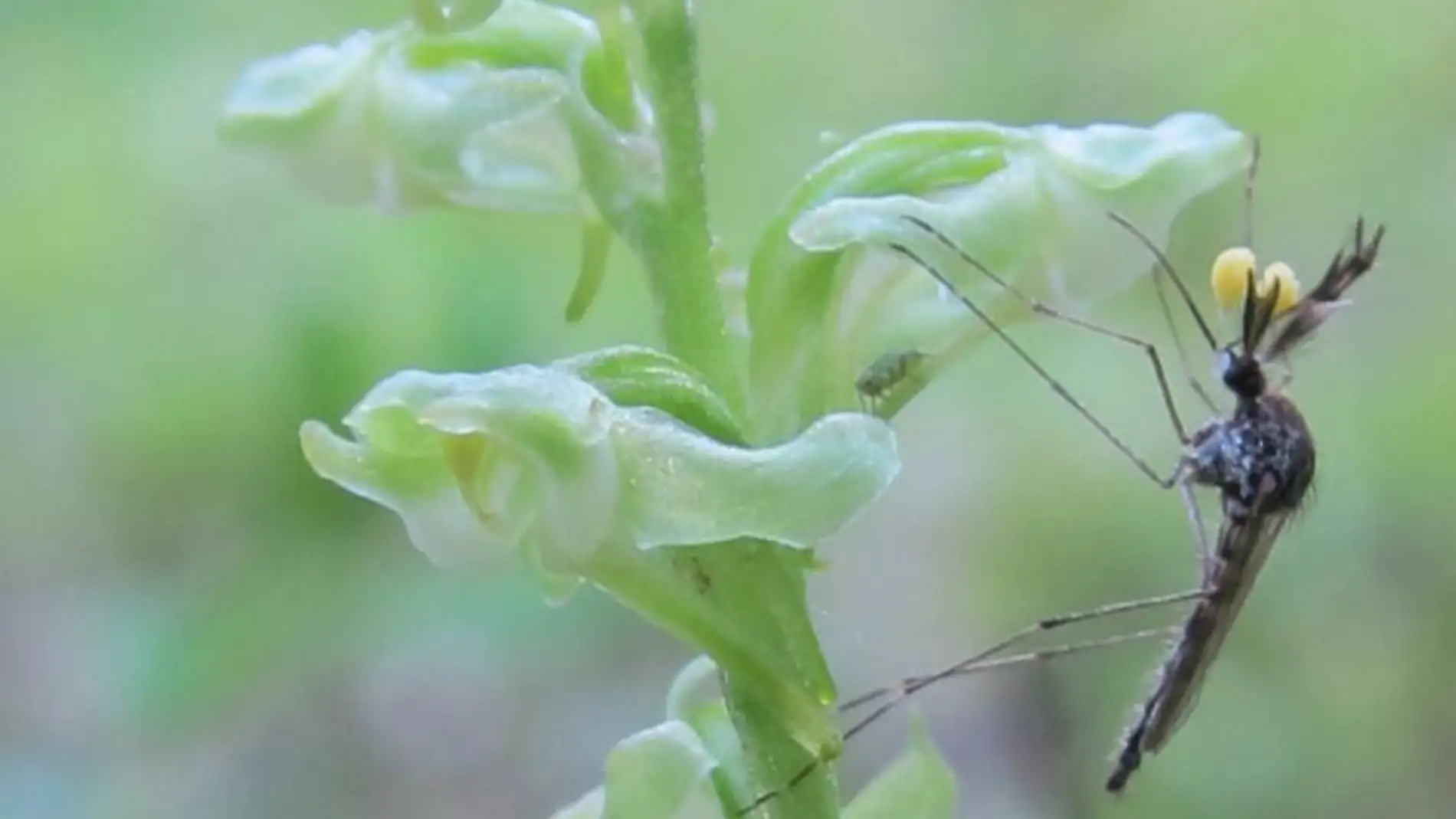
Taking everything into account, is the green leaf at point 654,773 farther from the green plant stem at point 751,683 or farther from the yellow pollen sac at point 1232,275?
the yellow pollen sac at point 1232,275

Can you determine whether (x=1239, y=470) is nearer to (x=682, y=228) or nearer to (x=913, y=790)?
(x=913, y=790)

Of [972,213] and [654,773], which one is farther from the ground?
[972,213]

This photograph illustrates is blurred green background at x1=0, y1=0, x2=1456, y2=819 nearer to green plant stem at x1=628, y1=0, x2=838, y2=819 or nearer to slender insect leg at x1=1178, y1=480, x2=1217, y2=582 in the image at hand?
slender insect leg at x1=1178, y1=480, x2=1217, y2=582

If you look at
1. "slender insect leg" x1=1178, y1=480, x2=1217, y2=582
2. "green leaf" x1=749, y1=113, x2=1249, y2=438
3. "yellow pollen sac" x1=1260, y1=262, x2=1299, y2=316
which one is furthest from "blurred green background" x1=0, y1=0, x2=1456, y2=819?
"green leaf" x1=749, y1=113, x2=1249, y2=438

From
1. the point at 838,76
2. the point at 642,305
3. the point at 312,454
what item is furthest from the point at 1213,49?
the point at 312,454

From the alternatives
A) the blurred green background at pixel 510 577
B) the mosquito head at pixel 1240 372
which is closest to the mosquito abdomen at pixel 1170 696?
the mosquito head at pixel 1240 372

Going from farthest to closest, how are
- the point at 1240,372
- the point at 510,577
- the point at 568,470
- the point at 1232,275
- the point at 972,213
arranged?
the point at 510,577, the point at 1240,372, the point at 1232,275, the point at 972,213, the point at 568,470

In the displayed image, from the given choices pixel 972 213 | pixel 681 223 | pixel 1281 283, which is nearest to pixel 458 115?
pixel 681 223
